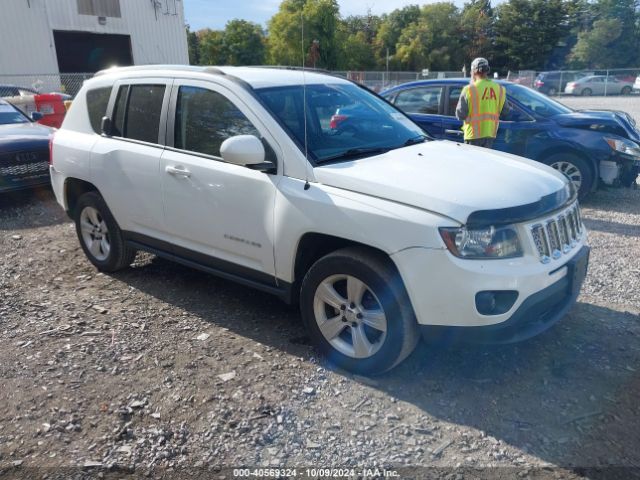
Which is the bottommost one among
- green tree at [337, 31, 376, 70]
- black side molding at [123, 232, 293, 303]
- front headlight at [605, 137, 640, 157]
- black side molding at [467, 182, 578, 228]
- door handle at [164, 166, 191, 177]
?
black side molding at [123, 232, 293, 303]

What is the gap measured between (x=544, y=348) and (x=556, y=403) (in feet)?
2.13

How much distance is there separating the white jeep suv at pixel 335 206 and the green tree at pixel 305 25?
1.28 ft

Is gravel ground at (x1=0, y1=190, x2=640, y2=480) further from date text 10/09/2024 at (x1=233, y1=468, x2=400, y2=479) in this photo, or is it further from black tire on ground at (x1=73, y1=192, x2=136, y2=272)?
black tire on ground at (x1=73, y1=192, x2=136, y2=272)

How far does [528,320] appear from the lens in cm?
314

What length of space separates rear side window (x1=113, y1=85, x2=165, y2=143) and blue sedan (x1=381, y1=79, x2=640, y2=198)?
457 centimetres

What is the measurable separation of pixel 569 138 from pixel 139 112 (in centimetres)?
570

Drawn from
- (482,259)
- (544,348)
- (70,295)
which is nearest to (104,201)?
(70,295)

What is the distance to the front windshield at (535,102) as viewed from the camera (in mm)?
7816

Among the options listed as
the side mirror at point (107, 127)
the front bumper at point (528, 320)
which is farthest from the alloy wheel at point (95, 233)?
the front bumper at point (528, 320)

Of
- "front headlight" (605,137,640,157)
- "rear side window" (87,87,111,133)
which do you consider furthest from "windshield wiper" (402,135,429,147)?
"front headlight" (605,137,640,157)

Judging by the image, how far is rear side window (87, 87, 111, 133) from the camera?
486 cm

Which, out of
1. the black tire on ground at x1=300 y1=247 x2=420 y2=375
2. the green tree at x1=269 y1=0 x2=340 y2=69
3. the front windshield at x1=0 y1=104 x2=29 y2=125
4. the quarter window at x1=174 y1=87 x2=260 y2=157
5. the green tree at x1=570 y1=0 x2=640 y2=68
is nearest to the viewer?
the black tire on ground at x1=300 y1=247 x2=420 y2=375

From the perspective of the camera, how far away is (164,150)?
13.9 feet

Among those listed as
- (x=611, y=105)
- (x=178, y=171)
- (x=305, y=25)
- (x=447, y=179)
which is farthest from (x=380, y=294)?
(x=611, y=105)
